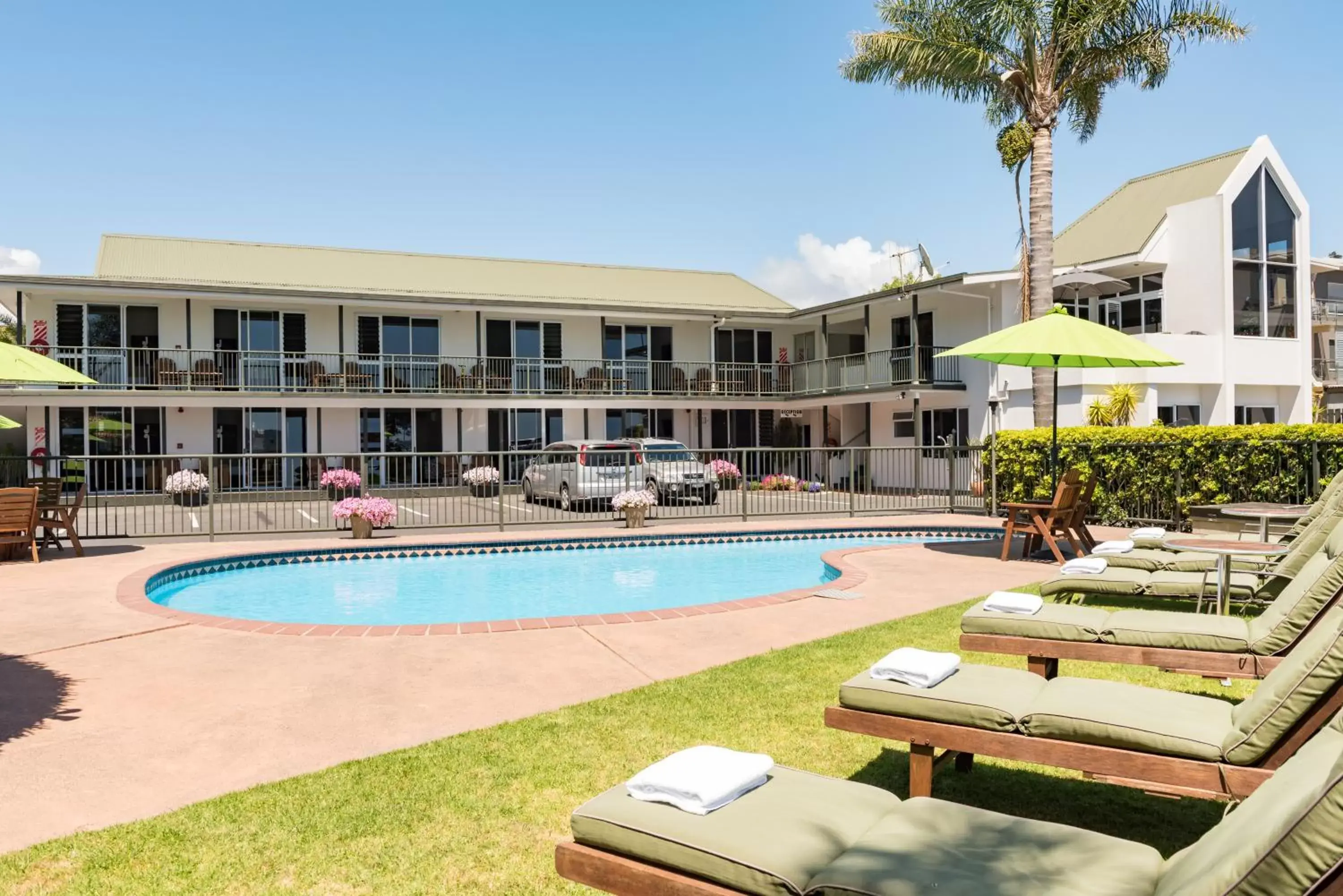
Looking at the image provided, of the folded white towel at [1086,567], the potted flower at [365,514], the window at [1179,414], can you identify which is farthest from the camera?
the window at [1179,414]

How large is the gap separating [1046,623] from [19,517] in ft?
37.9

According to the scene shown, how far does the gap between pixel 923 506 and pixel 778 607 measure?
10.1m

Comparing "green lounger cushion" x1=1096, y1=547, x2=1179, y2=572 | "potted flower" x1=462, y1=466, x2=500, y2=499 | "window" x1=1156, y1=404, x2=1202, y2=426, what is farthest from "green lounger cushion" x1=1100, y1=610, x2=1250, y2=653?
"window" x1=1156, y1=404, x2=1202, y2=426

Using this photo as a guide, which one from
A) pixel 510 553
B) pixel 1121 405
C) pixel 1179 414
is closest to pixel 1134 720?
pixel 510 553

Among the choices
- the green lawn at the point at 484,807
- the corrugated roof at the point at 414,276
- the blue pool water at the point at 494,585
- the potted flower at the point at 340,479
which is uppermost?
the corrugated roof at the point at 414,276

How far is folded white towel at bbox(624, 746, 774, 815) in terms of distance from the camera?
92.7 inches

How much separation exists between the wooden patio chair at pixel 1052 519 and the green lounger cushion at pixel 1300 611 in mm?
5525

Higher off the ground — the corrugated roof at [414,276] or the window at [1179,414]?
the corrugated roof at [414,276]

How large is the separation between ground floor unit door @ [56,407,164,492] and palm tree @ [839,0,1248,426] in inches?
827

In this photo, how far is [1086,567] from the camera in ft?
21.2

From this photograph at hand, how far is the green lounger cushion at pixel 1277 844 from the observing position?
1.56 m

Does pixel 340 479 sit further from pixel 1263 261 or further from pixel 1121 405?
pixel 1263 261

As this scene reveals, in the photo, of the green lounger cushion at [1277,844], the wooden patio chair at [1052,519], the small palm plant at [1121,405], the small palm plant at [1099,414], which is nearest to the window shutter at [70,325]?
the wooden patio chair at [1052,519]

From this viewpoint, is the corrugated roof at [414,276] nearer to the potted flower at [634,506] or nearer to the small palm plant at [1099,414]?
the small palm plant at [1099,414]
